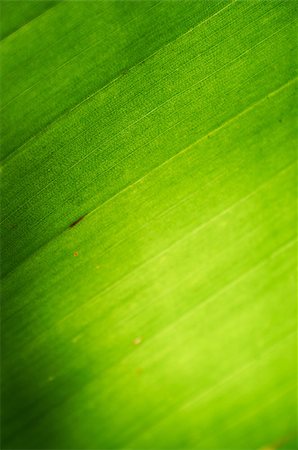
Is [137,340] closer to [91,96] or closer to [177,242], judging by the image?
[177,242]

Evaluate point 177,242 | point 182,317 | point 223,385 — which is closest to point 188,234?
point 177,242

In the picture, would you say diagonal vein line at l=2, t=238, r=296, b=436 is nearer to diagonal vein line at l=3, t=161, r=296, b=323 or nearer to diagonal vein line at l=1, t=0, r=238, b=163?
diagonal vein line at l=3, t=161, r=296, b=323

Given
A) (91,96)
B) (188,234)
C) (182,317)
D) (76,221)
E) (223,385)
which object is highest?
(91,96)

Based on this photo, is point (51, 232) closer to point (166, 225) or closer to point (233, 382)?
point (166, 225)

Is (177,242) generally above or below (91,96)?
below

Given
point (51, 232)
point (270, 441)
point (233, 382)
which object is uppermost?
point (51, 232)

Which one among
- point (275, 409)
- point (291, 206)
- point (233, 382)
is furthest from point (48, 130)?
point (275, 409)

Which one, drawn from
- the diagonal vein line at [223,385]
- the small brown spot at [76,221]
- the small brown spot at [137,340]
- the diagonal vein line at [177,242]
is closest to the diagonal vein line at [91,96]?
the small brown spot at [76,221]

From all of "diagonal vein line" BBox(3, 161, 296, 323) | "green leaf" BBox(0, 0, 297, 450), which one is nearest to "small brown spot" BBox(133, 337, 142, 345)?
"green leaf" BBox(0, 0, 297, 450)
